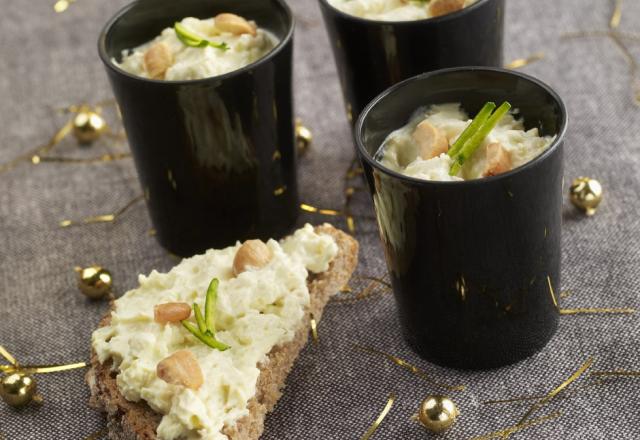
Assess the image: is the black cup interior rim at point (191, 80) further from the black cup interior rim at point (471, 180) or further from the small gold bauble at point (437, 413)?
the small gold bauble at point (437, 413)

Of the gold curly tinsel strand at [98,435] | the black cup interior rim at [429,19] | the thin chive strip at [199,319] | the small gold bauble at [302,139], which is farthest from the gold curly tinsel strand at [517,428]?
the small gold bauble at [302,139]

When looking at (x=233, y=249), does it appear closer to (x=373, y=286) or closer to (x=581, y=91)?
(x=373, y=286)

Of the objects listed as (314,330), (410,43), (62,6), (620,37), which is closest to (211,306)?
(314,330)

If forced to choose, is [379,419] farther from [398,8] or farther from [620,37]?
[620,37]

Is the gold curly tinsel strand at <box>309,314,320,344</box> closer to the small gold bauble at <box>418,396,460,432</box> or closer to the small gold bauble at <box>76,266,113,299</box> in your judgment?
the small gold bauble at <box>418,396,460,432</box>

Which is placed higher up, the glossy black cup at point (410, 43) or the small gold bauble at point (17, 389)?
the glossy black cup at point (410, 43)
